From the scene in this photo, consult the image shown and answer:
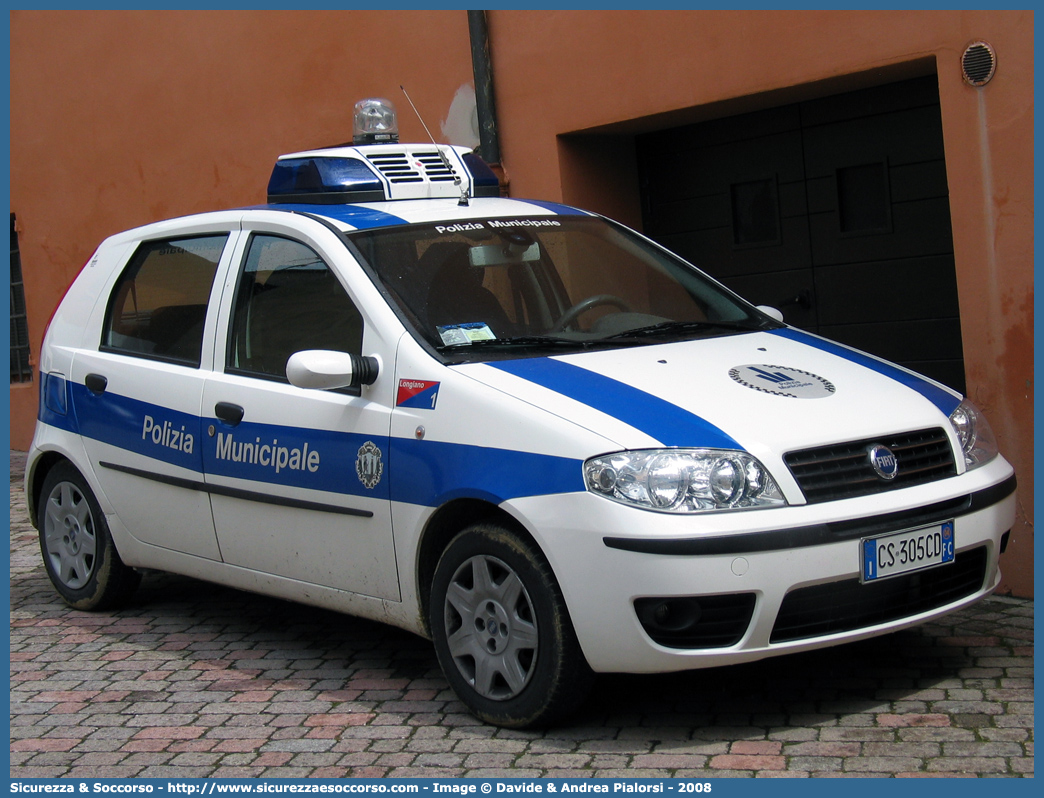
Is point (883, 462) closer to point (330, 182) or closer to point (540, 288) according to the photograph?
point (540, 288)

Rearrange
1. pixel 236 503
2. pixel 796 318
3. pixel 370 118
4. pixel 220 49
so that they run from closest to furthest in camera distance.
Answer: pixel 236 503 < pixel 370 118 < pixel 796 318 < pixel 220 49

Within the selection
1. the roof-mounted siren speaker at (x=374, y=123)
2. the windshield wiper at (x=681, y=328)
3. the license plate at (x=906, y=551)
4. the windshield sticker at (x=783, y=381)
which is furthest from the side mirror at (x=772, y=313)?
the roof-mounted siren speaker at (x=374, y=123)

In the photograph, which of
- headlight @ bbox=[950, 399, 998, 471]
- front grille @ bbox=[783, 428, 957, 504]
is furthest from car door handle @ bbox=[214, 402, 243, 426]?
headlight @ bbox=[950, 399, 998, 471]

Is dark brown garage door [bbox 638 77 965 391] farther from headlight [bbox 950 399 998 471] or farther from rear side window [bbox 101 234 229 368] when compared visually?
rear side window [bbox 101 234 229 368]

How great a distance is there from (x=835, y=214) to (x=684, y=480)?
11.9 ft

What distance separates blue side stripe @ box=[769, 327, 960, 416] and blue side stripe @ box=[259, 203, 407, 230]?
Result: 1.54 m

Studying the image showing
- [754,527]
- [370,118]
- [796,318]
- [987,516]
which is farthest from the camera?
[796,318]

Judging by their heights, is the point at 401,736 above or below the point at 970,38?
below

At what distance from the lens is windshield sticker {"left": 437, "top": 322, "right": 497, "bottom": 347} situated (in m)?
4.43

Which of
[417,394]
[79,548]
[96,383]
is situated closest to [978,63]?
[417,394]

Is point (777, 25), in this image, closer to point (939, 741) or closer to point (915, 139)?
point (915, 139)

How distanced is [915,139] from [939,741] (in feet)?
11.8

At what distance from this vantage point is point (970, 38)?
5.60 metres

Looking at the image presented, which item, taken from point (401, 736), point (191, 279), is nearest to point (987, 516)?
point (401, 736)
